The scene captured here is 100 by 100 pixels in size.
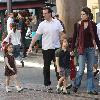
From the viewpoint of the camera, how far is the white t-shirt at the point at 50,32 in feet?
34.2

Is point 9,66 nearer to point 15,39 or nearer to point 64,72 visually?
point 64,72

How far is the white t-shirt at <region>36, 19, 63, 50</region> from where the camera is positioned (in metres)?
10.4

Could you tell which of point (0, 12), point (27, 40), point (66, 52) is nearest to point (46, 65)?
point (66, 52)

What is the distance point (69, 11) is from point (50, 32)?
473 centimetres

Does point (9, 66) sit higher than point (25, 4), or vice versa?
point (25, 4)

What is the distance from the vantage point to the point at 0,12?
24938mm

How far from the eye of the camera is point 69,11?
1504cm

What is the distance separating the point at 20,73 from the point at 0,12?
449 inches

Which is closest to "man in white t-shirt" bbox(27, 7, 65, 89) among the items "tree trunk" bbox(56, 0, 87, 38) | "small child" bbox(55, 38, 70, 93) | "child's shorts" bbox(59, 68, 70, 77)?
"small child" bbox(55, 38, 70, 93)

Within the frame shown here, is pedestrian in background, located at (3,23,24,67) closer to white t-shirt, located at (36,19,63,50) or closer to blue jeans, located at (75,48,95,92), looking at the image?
white t-shirt, located at (36,19,63,50)

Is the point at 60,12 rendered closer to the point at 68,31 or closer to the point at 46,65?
the point at 68,31

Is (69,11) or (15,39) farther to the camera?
(15,39)

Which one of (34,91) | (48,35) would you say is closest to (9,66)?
(34,91)

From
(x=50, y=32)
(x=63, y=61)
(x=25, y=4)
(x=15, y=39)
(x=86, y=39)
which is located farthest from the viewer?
(x=25, y=4)
